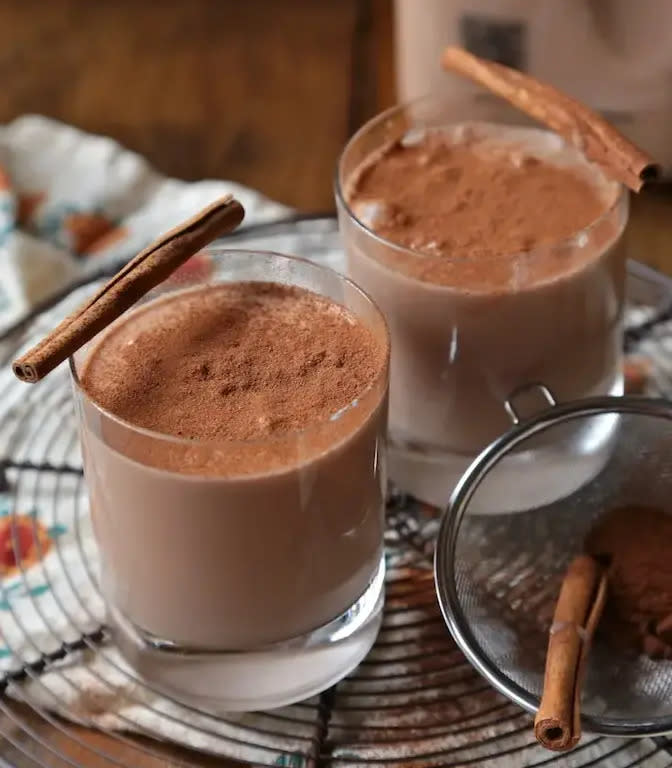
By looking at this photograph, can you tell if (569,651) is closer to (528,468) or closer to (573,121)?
(528,468)

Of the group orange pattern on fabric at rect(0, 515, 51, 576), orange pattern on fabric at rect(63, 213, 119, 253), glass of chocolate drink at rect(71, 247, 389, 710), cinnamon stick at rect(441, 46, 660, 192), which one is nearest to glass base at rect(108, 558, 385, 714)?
glass of chocolate drink at rect(71, 247, 389, 710)

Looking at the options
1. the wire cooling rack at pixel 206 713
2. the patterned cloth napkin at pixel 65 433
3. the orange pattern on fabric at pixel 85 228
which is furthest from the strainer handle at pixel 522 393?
the orange pattern on fabric at pixel 85 228

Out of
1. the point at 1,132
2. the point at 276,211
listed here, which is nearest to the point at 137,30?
the point at 1,132

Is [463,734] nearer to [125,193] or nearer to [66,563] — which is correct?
[66,563]

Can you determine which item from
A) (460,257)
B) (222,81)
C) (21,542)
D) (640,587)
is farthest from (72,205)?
(640,587)

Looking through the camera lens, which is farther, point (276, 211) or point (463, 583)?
point (276, 211)

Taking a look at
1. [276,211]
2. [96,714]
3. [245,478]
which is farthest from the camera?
[276,211]

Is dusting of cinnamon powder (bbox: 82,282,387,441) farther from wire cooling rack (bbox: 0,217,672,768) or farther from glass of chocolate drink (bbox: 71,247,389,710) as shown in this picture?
wire cooling rack (bbox: 0,217,672,768)

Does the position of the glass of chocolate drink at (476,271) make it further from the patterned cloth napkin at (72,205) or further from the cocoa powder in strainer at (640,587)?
the patterned cloth napkin at (72,205)
